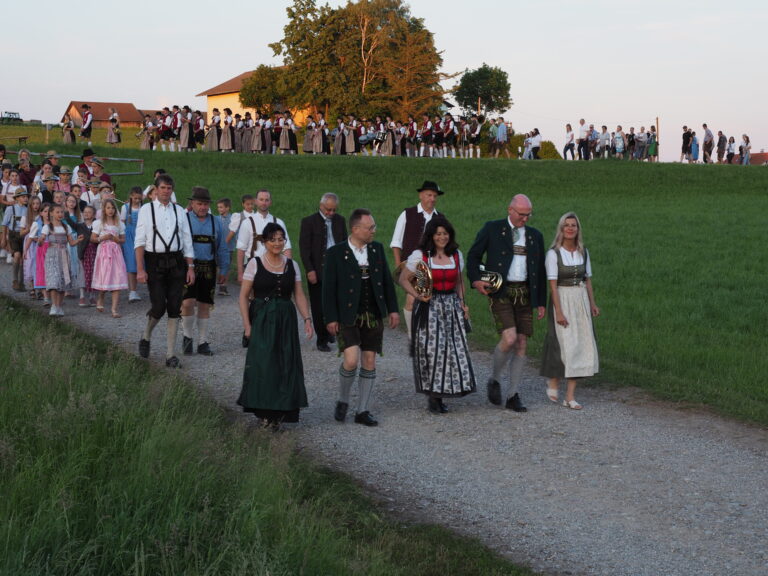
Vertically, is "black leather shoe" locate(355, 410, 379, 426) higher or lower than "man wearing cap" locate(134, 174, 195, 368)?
lower

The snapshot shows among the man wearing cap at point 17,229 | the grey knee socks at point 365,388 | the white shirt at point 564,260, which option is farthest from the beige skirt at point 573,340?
the man wearing cap at point 17,229

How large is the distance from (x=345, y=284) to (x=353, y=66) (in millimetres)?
64602

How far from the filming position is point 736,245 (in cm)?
2484

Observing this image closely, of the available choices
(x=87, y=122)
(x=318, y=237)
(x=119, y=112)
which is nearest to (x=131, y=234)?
(x=318, y=237)

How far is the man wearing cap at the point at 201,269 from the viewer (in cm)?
1183

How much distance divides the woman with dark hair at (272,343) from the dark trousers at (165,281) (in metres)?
2.63

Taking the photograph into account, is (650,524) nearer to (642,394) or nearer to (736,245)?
(642,394)

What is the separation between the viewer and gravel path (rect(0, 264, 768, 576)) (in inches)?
235

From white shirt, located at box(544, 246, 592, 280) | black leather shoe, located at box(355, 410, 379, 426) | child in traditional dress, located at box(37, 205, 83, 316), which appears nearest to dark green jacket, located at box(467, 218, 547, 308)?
white shirt, located at box(544, 246, 592, 280)

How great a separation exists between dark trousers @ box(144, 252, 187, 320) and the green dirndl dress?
287cm

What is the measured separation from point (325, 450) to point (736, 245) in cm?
1944

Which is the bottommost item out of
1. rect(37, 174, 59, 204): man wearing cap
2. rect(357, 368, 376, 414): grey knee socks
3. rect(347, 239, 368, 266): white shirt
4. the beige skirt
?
rect(357, 368, 376, 414): grey knee socks

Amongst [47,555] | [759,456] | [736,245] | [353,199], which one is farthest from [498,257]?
[353,199]

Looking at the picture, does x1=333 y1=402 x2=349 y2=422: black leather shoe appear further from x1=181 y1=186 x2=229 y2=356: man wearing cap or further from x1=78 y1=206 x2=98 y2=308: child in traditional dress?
x1=78 y1=206 x2=98 y2=308: child in traditional dress
